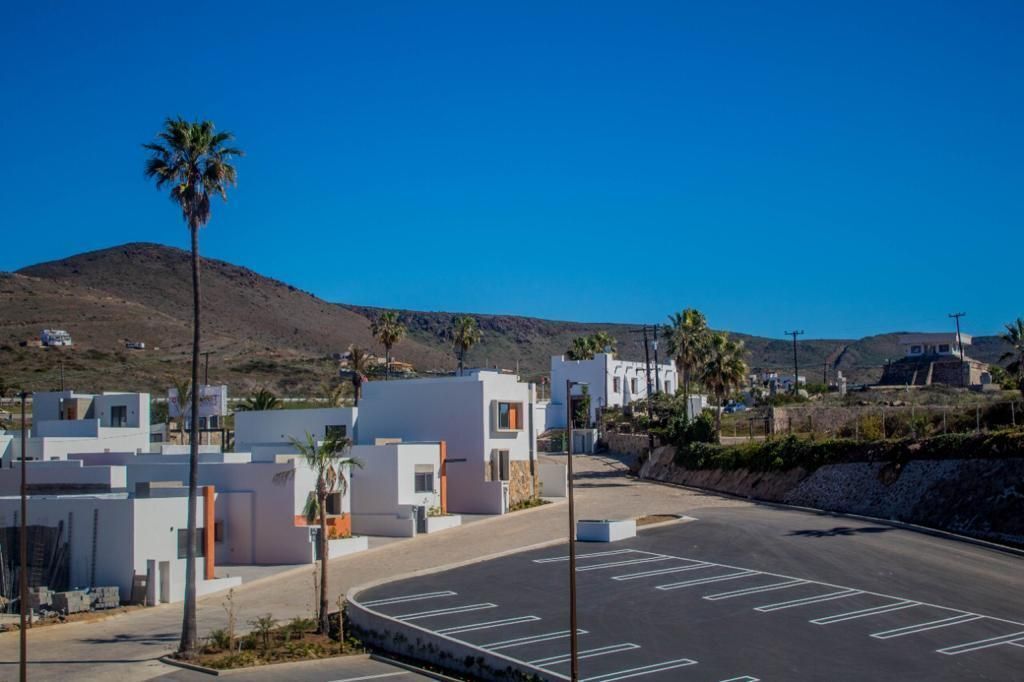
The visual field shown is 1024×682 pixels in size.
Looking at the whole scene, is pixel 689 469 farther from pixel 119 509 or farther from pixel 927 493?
pixel 119 509

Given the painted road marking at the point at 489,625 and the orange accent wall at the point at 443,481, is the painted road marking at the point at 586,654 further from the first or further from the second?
the orange accent wall at the point at 443,481

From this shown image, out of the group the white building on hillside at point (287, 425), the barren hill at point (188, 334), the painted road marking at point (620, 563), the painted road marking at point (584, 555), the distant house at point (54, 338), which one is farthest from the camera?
the distant house at point (54, 338)

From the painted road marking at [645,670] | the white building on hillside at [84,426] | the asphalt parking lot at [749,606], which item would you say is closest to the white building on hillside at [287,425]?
the white building on hillside at [84,426]

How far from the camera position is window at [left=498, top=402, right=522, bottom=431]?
184 ft

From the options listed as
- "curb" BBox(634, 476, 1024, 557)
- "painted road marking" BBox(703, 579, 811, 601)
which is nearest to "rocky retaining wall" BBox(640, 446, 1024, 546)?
"curb" BBox(634, 476, 1024, 557)

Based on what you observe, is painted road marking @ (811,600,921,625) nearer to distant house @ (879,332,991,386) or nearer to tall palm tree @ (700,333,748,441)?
tall palm tree @ (700,333,748,441)

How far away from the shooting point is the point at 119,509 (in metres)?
37.5

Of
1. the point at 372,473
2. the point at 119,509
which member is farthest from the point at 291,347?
the point at 119,509

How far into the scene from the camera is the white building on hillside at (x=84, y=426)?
56.3 m

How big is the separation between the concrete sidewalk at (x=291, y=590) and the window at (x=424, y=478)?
2971 millimetres

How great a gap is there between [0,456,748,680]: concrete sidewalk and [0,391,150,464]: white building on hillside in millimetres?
22942

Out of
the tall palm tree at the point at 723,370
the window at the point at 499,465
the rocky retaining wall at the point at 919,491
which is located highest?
the tall palm tree at the point at 723,370

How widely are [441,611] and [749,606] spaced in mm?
9289

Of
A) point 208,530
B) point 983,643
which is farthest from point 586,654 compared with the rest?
point 208,530
